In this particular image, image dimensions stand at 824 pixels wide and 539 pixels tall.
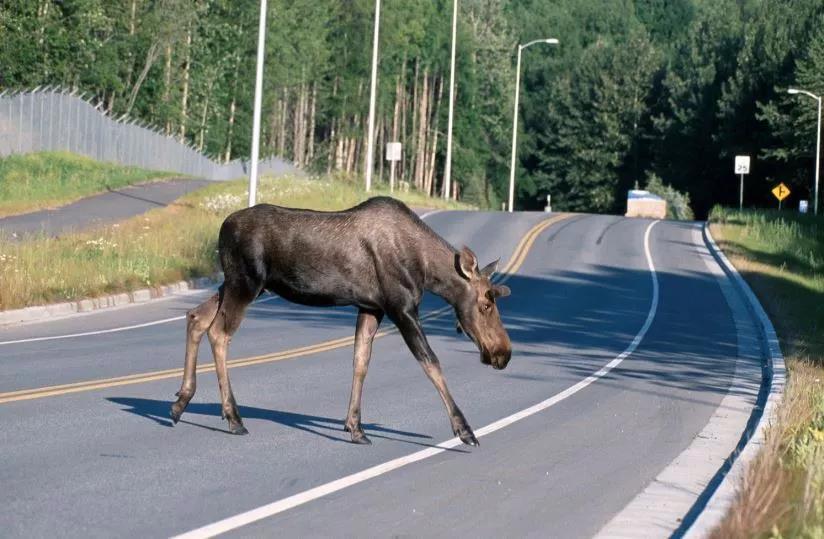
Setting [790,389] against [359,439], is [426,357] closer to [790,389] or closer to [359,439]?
[359,439]

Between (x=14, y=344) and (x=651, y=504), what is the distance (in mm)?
10093

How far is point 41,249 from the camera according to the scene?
87.9ft

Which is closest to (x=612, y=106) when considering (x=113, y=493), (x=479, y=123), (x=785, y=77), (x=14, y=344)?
(x=479, y=123)

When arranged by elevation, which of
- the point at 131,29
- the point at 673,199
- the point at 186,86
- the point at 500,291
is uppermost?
the point at 131,29

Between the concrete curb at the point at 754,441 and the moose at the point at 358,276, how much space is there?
1.92 metres

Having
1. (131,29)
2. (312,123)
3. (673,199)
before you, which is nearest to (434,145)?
(312,123)

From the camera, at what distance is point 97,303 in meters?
24.2

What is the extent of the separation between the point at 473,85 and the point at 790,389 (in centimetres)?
11244

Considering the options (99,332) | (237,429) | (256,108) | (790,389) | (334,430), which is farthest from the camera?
(256,108)

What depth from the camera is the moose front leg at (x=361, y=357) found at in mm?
11492

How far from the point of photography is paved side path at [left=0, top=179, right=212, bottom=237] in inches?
1495

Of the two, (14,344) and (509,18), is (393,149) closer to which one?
(14,344)

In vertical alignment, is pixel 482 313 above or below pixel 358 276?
below

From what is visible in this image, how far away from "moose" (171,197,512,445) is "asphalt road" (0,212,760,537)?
2.15 feet
